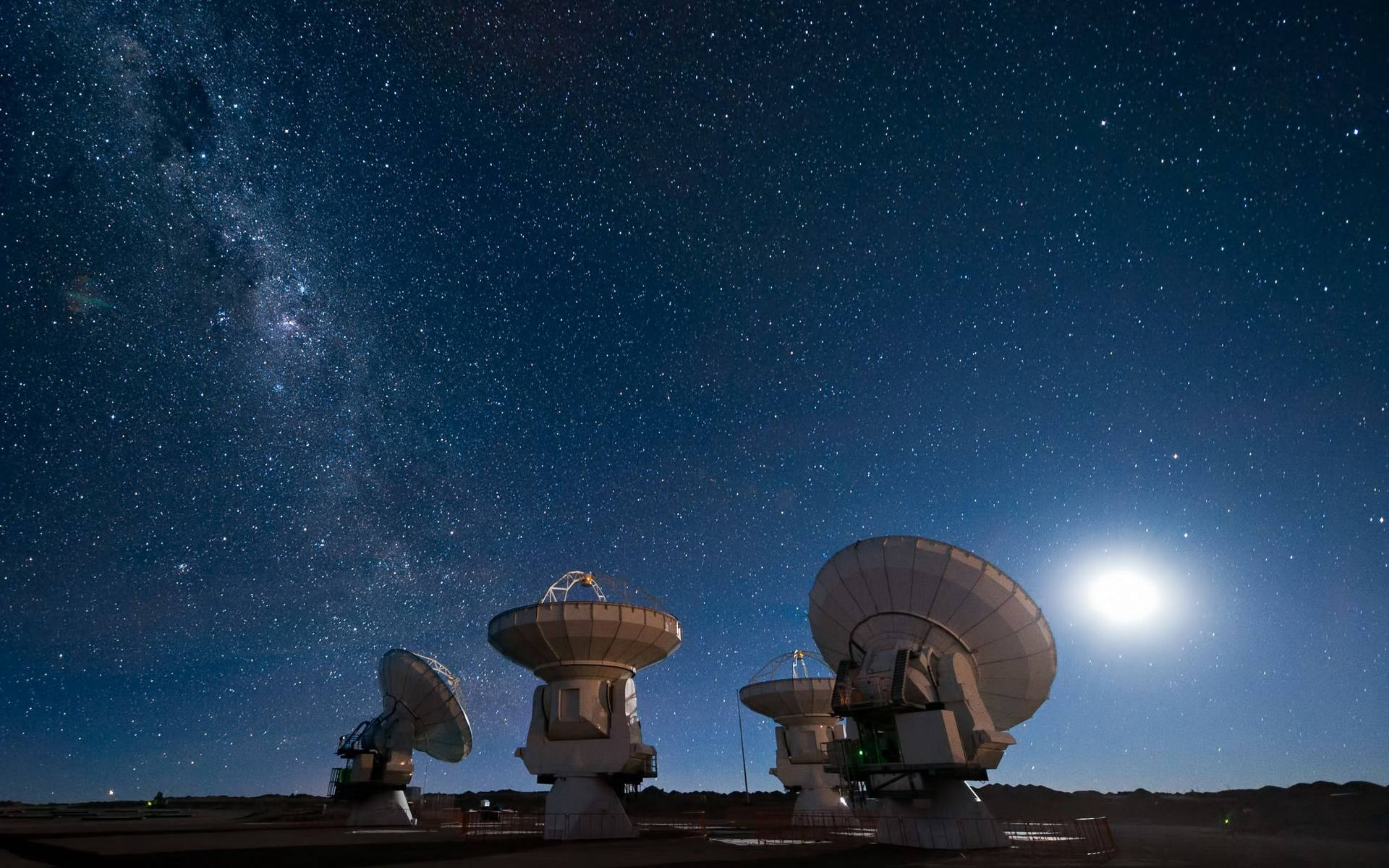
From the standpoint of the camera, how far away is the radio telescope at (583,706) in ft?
88.8

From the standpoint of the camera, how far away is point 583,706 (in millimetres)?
27750

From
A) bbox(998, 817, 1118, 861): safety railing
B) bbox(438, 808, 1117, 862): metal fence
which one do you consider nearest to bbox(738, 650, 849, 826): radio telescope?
bbox(438, 808, 1117, 862): metal fence

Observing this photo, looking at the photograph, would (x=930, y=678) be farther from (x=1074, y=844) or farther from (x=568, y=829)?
(x=568, y=829)

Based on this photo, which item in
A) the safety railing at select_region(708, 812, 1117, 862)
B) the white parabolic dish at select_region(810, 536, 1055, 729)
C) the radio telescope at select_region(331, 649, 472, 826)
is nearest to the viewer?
the safety railing at select_region(708, 812, 1117, 862)

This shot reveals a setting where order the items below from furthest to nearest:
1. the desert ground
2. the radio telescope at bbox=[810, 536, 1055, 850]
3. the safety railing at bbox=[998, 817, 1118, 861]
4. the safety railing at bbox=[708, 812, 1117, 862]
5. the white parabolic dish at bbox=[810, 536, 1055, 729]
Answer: the white parabolic dish at bbox=[810, 536, 1055, 729]
the radio telescope at bbox=[810, 536, 1055, 850]
the safety railing at bbox=[708, 812, 1117, 862]
the safety railing at bbox=[998, 817, 1118, 861]
the desert ground

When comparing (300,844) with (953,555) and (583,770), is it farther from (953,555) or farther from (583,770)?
(953,555)

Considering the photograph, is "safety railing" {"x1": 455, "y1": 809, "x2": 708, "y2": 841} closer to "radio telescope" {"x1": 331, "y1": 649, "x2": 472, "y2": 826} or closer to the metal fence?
the metal fence

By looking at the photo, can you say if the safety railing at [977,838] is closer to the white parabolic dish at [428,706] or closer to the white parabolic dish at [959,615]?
the white parabolic dish at [959,615]

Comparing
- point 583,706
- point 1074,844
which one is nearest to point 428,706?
point 583,706

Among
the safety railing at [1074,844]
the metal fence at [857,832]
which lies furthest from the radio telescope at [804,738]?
the safety railing at [1074,844]

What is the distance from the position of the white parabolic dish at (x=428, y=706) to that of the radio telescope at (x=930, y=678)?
20.5 metres

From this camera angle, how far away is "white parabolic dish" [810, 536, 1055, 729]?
889 inches

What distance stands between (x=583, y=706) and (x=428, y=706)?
42.9ft

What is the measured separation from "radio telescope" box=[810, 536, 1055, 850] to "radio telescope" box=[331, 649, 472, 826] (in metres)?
21.0
